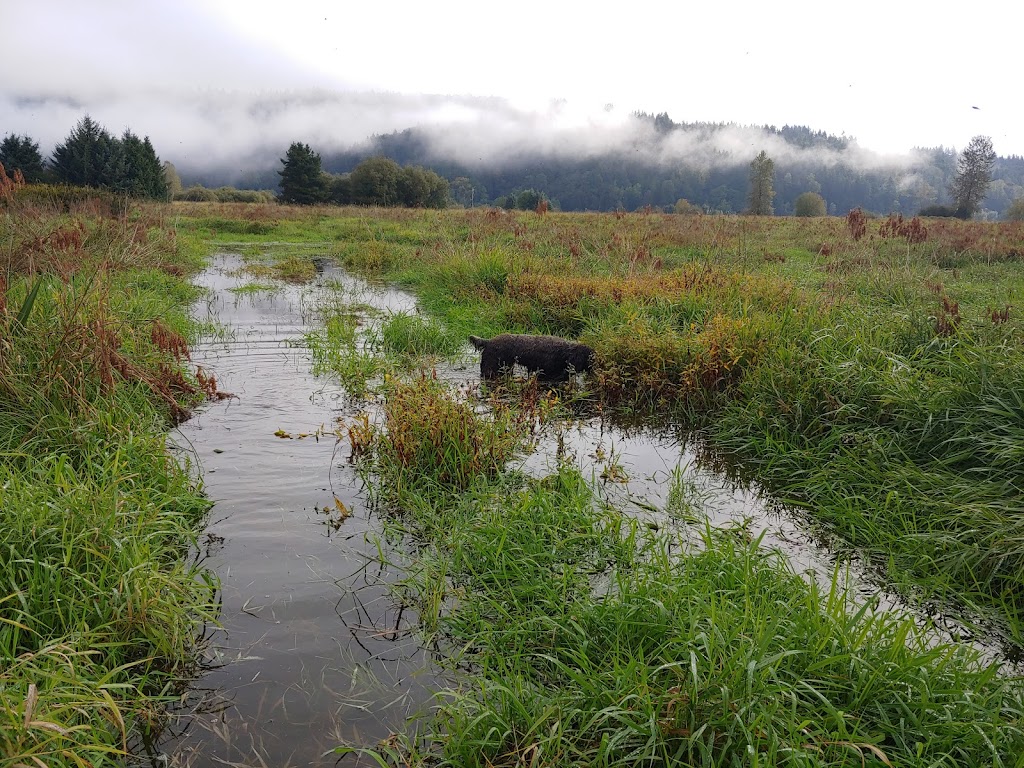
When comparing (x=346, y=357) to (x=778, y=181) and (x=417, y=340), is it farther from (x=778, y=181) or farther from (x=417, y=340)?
(x=778, y=181)

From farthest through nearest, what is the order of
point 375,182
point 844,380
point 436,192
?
point 436,192 → point 375,182 → point 844,380

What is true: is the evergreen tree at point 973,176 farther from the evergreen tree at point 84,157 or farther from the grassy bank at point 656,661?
the evergreen tree at point 84,157

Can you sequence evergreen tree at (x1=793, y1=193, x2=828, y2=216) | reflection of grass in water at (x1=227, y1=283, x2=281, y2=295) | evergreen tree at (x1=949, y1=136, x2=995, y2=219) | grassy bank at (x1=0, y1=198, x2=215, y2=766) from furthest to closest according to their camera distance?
evergreen tree at (x1=949, y1=136, x2=995, y2=219)
evergreen tree at (x1=793, y1=193, x2=828, y2=216)
reflection of grass in water at (x1=227, y1=283, x2=281, y2=295)
grassy bank at (x1=0, y1=198, x2=215, y2=766)

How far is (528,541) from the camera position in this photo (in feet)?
13.0

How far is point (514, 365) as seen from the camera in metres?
7.83

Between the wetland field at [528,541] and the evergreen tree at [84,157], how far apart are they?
150ft

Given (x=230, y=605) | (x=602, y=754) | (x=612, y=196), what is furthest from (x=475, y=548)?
(x=612, y=196)

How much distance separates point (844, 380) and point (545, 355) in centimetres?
314

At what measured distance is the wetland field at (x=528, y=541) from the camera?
2518mm

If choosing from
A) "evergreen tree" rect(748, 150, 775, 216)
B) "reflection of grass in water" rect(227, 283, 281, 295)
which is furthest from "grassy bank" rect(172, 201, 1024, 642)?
"evergreen tree" rect(748, 150, 775, 216)

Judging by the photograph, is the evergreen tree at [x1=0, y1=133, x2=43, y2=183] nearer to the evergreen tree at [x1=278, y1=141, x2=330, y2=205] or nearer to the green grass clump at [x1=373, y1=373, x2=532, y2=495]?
the evergreen tree at [x1=278, y1=141, x2=330, y2=205]

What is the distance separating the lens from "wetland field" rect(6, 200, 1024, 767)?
8.26 ft

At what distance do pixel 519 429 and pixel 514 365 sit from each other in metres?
2.25

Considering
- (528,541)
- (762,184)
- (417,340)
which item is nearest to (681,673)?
(528,541)
